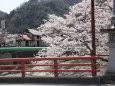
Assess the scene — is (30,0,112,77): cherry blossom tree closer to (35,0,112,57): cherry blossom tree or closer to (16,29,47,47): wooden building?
(35,0,112,57): cherry blossom tree

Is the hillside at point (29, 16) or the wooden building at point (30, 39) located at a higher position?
the hillside at point (29, 16)

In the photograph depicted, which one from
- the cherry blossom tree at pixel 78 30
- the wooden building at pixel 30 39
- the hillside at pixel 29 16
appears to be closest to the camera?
the cherry blossom tree at pixel 78 30

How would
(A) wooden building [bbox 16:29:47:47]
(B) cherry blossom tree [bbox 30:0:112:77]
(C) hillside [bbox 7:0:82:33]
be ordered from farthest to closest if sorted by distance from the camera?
(C) hillside [bbox 7:0:82:33] → (A) wooden building [bbox 16:29:47:47] → (B) cherry blossom tree [bbox 30:0:112:77]

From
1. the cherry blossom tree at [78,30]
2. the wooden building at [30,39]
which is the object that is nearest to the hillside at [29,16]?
the wooden building at [30,39]

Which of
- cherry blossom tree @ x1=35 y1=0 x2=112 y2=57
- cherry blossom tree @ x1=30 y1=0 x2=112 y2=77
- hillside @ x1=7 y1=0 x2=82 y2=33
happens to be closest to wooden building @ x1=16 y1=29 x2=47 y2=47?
hillside @ x1=7 y1=0 x2=82 y2=33

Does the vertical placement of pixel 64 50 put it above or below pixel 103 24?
below

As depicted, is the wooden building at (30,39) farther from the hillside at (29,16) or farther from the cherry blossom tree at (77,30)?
the cherry blossom tree at (77,30)

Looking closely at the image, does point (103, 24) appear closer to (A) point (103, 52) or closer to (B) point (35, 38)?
(A) point (103, 52)

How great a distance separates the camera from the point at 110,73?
45.0 feet

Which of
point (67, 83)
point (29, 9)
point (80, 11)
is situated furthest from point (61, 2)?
point (67, 83)

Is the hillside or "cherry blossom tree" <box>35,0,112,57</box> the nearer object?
"cherry blossom tree" <box>35,0,112,57</box>

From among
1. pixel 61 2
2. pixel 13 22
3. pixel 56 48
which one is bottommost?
pixel 56 48

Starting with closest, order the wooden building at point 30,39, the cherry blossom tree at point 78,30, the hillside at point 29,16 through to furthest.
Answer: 1. the cherry blossom tree at point 78,30
2. the wooden building at point 30,39
3. the hillside at point 29,16

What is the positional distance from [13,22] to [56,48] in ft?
513
